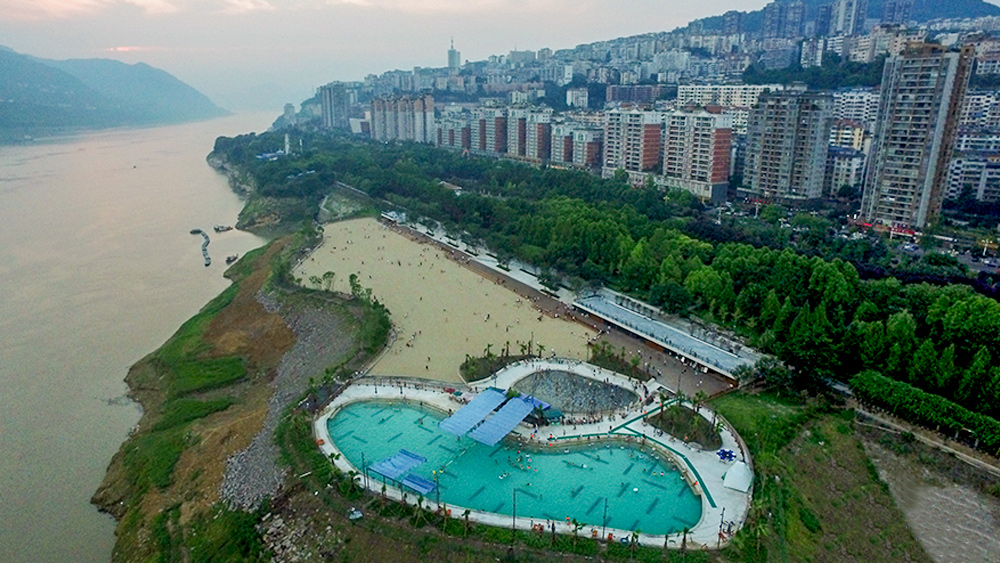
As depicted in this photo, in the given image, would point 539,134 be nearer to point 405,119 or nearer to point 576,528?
point 405,119

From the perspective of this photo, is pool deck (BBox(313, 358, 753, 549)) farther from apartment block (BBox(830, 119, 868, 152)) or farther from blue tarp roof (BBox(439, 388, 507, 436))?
apartment block (BBox(830, 119, 868, 152))

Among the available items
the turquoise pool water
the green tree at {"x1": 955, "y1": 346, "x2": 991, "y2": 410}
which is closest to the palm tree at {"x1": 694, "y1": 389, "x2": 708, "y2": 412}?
the turquoise pool water

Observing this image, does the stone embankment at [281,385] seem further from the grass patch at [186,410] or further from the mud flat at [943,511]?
the mud flat at [943,511]

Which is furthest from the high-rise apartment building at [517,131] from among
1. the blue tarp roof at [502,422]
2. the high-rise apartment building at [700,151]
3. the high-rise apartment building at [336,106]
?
the high-rise apartment building at [336,106]

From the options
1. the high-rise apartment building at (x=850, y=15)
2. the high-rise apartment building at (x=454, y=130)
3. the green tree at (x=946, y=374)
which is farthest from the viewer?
the high-rise apartment building at (x=850, y=15)

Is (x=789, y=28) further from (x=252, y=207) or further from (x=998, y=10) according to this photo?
(x=252, y=207)

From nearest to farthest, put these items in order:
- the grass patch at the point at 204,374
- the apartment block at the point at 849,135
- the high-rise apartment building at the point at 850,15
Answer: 1. the grass patch at the point at 204,374
2. the apartment block at the point at 849,135
3. the high-rise apartment building at the point at 850,15

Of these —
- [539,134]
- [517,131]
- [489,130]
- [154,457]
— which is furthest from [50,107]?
[154,457]
